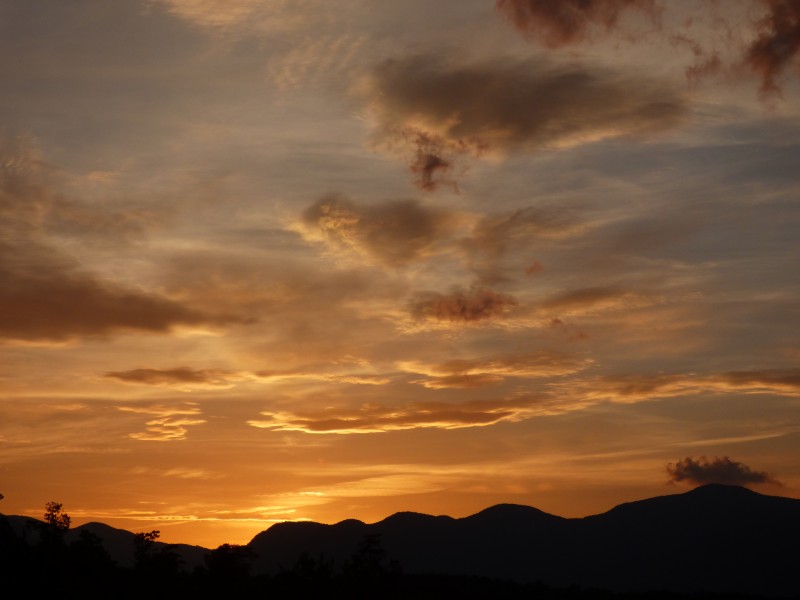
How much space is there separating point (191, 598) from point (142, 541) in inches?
625

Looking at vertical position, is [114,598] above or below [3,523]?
below

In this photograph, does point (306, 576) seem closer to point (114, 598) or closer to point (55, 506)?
point (114, 598)

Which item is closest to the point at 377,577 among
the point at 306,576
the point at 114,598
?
the point at 306,576

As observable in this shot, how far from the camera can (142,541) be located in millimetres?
117438

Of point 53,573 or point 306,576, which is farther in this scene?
point 306,576

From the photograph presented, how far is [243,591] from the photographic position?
350 feet

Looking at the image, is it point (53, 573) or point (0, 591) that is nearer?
point (0, 591)

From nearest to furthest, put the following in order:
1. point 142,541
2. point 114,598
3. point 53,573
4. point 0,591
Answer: point 0,591
point 53,573
point 114,598
point 142,541

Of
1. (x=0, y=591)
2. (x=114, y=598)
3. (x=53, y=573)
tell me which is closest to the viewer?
(x=0, y=591)

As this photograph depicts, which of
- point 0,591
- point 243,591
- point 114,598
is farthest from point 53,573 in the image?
point 243,591

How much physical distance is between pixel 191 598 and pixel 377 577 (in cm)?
2203

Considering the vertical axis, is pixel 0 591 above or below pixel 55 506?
below

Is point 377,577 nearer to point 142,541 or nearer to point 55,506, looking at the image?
point 142,541

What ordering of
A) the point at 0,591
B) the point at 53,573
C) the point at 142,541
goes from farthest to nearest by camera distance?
1. the point at 142,541
2. the point at 53,573
3. the point at 0,591
